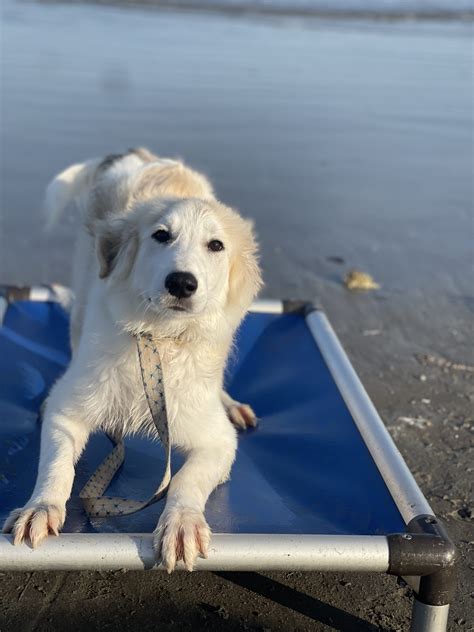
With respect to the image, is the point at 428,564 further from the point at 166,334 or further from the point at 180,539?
the point at 166,334

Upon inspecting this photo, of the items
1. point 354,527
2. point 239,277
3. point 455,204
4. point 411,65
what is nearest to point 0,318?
point 239,277

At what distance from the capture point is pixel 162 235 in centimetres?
279

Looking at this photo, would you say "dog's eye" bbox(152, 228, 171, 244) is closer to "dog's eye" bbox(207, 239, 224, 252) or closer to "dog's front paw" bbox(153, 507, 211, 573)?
"dog's eye" bbox(207, 239, 224, 252)

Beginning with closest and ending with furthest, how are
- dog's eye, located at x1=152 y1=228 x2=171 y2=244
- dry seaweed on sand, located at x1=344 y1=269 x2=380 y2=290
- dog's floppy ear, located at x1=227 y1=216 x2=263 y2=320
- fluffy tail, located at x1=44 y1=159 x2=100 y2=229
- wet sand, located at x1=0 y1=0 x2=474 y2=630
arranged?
wet sand, located at x1=0 y1=0 x2=474 y2=630 → dog's eye, located at x1=152 y1=228 x2=171 y2=244 → dog's floppy ear, located at x1=227 y1=216 x2=263 y2=320 → fluffy tail, located at x1=44 y1=159 x2=100 y2=229 → dry seaweed on sand, located at x1=344 y1=269 x2=380 y2=290

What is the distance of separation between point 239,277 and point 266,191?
4345 millimetres

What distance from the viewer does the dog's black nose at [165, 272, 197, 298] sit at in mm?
2547

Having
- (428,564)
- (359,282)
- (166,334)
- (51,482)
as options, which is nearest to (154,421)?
(166,334)

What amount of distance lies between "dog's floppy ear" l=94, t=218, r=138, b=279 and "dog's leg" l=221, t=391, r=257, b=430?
0.90 metres

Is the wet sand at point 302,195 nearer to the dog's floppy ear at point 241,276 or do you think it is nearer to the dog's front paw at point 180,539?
the dog's front paw at point 180,539

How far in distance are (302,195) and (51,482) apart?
5.04 m

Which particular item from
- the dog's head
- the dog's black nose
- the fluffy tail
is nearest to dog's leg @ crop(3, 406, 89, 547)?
the dog's head

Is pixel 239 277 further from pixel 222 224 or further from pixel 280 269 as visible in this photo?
pixel 280 269

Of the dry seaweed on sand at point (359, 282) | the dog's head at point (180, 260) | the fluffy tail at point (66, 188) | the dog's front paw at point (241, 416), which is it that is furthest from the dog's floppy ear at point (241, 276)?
the dry seaweed on sand at point (359, 282)

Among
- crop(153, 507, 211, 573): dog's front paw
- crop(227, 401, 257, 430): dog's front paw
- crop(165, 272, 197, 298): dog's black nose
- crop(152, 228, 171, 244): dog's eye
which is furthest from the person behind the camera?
crop(227, 401, 257, 430): dog's front paw
